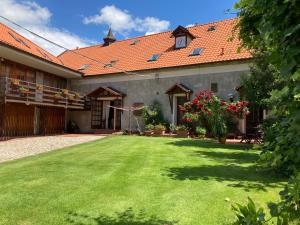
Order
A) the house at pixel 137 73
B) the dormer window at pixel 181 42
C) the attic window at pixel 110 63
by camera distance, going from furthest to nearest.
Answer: the attic window at pixel 110 63 < the dormer window at pixel 181 42 < the house at pixel 137 73

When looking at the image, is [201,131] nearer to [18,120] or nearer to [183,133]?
[183,133]

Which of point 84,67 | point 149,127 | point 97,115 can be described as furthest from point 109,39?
point 149,127

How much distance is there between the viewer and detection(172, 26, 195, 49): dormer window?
76.3ft

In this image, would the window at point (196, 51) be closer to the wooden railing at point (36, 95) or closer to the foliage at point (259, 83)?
the foliage at point (259, 83)

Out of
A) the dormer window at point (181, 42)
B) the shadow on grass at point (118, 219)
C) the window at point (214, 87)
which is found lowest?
the shadow on grass at point (118, 219)

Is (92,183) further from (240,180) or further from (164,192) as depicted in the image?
(240,180)

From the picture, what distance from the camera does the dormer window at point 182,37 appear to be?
76.3 feet

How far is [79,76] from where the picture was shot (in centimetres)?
2527

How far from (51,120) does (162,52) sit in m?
9.76

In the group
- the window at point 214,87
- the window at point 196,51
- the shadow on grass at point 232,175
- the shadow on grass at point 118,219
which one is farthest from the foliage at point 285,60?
the window at point 196,51

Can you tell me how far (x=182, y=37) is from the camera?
23578 millimetres

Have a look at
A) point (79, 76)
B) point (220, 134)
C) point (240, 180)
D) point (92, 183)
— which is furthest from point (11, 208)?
point (79, 76)

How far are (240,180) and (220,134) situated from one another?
8591 millimetres

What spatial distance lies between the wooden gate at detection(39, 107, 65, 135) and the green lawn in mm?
14448
